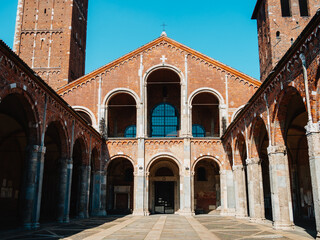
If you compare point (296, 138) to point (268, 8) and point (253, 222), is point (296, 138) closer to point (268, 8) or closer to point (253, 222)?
point (253, 222)

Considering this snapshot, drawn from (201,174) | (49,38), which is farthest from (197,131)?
(49,38)

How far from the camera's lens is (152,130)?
30891 millimetres

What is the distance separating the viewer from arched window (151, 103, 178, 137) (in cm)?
3078

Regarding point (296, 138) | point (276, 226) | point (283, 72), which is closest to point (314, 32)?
point (283, 72)

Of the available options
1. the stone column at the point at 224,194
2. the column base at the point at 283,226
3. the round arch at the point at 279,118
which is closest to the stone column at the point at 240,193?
the stone column at the point at 224,194

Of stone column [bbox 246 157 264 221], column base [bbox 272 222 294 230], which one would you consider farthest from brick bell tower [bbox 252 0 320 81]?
column base [bbox 272 222 294 230]

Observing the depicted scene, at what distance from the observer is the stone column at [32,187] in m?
14.4

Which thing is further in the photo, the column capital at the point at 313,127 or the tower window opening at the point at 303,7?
the tower window opening at the point at 303,7

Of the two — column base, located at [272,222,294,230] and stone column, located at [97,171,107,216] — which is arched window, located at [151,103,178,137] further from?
column base, located at [272,222,294,230]

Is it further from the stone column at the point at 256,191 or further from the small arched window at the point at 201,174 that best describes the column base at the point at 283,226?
the small arched window at the point at 201,174

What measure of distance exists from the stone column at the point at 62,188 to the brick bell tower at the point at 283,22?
68.2 ft

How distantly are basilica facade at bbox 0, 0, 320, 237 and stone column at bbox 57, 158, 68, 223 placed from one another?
0.06 m

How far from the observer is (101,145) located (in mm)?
27031

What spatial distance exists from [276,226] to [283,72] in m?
6.54
